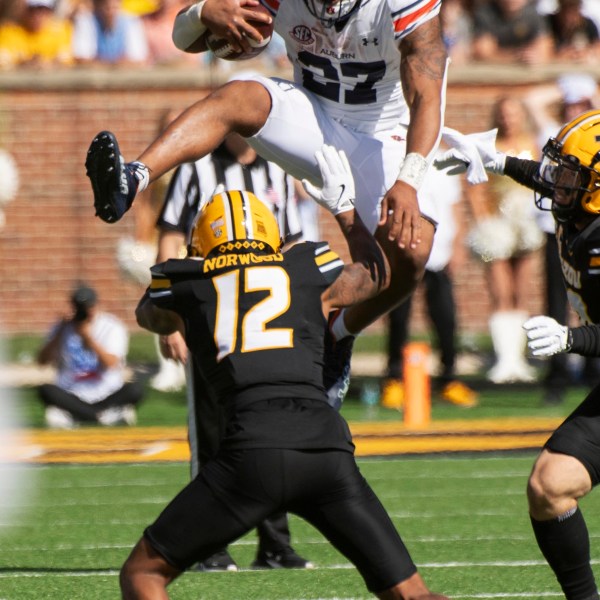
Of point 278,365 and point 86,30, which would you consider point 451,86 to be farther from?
point 278,365

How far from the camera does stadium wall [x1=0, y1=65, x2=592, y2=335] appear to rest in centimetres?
1484

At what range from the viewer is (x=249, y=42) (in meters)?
5.46

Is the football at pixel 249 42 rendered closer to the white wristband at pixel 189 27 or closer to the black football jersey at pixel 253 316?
the white wristband at pixel 189 27

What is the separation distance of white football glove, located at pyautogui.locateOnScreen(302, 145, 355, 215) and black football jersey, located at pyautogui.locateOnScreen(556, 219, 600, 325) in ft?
2.50

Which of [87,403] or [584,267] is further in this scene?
[87,403]

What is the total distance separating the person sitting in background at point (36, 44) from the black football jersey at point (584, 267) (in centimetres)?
1039

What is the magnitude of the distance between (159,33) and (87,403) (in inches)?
219

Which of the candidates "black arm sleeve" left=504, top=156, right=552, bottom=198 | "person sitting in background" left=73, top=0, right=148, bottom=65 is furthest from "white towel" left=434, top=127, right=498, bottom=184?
"person sitting in background" left=73, top=0, right=148, bottom=65

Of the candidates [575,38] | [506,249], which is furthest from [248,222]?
[575,38]

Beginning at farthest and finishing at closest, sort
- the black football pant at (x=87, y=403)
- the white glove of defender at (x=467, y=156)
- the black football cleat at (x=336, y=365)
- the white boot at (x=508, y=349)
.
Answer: the white boot at (x=508, y=349) → the black football pant at (x=87, y=403) → the black football cleat at (x=336, y=365) → the white glove of defender at (x=467, y=156)

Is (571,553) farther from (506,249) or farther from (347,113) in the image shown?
(506,249)

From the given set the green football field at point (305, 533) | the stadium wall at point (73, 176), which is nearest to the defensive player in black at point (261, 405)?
the green football field at point (305, 533)

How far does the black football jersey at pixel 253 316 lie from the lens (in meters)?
4.34

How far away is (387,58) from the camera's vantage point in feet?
18.4
